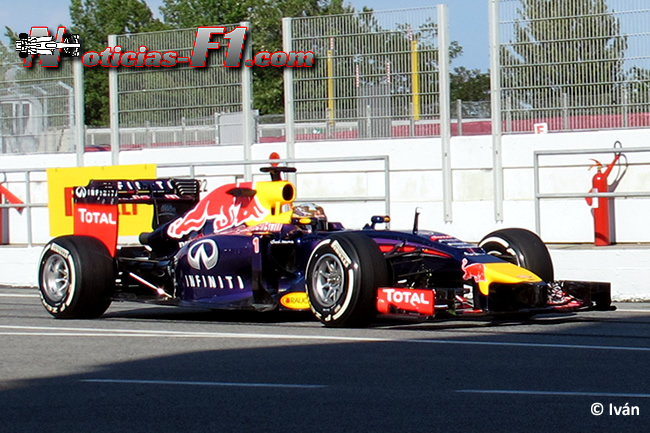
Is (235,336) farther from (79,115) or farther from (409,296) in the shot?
(79,115)

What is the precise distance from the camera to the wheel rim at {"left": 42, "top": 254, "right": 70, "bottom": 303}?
35.8 feet

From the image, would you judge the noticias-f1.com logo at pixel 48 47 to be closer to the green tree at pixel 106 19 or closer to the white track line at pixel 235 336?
the white track line at pixel 235 336

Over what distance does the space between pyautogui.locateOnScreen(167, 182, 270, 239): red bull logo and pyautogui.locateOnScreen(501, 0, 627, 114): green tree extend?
5142 mm

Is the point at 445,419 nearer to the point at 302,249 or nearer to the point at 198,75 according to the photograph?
the point at 302,249

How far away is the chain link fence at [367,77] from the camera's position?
15828 millimetres

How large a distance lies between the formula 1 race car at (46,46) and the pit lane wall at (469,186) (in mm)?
3148

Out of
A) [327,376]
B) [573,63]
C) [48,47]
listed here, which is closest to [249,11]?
[48,47]

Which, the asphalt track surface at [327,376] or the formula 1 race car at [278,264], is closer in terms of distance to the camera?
the asphalt track surface at [327,376]

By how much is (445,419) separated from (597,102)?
990cm

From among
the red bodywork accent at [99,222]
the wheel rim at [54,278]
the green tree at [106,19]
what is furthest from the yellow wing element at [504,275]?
the green tree at [106,19]

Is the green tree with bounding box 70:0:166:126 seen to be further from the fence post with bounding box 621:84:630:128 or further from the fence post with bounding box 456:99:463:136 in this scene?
the fence post with bounding box 621:84:630:128

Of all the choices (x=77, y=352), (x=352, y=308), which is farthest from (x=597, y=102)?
(x=77, y=352)

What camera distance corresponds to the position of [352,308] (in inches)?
358

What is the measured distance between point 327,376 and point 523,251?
380cm
